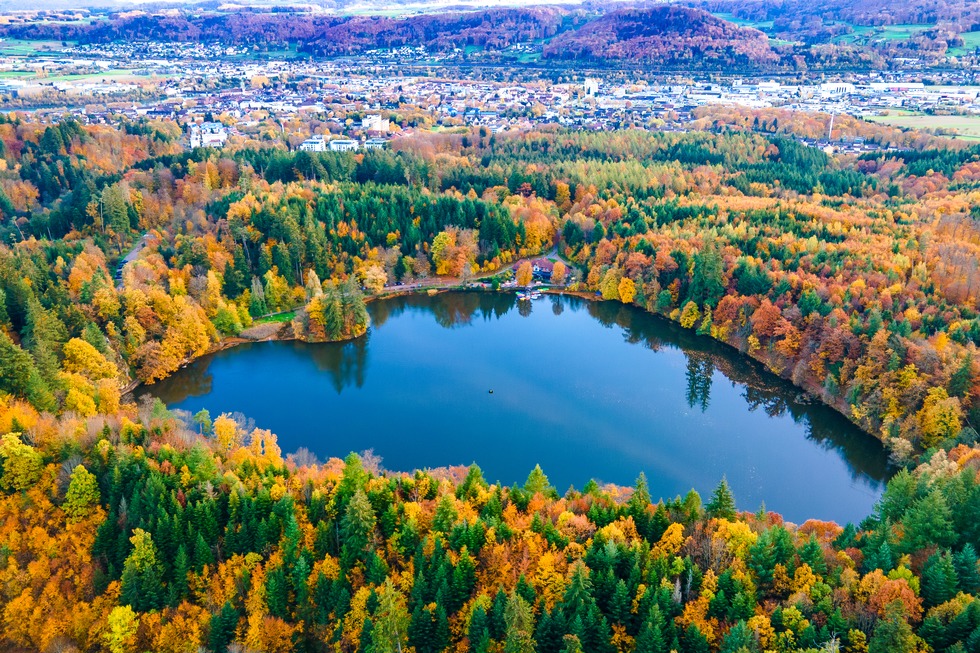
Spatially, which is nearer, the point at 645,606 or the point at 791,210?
the point at 645,606

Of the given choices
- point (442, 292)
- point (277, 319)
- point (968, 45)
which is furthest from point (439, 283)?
point (968, 45)

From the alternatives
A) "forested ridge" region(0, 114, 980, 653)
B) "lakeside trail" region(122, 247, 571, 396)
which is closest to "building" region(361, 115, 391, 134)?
"forested ridge" region(0, 114, 980, 653)

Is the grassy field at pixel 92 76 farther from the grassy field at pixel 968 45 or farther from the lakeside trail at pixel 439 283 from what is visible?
the grassy field at pixel 968 45

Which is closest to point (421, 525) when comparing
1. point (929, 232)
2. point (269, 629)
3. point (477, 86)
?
point (269, 629)

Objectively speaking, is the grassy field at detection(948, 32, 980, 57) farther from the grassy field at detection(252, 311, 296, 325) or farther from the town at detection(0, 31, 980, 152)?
the grassy field at detection(252, 311, 296, 325)

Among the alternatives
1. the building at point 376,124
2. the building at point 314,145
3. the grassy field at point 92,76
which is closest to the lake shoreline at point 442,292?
the building at point 314,145

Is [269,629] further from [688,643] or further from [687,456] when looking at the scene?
[687,456]
